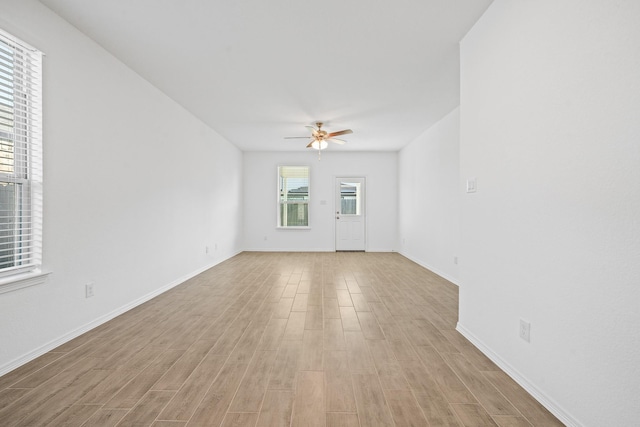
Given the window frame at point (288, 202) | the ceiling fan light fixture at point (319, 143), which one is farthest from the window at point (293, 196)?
the ceiling fan light fixture at point (319, 143)

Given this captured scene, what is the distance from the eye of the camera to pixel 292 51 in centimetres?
294

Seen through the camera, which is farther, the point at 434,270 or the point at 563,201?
the point at 434,270

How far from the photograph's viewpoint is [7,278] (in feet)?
6.62

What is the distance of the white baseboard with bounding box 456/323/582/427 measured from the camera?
1512 millimetres

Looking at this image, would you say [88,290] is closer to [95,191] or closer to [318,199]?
[95,191]

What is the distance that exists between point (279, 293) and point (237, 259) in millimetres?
2991

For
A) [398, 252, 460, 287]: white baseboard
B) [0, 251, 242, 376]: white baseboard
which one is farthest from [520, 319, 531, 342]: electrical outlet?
[0, 251, 242, 376]: white baseboard

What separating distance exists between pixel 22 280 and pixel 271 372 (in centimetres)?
183

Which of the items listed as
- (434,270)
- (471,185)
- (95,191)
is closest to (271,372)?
(471,185)

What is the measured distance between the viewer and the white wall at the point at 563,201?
1234mm

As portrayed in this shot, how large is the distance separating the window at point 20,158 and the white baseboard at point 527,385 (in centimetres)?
335

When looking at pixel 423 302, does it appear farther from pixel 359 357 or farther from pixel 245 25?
pixel 245 25

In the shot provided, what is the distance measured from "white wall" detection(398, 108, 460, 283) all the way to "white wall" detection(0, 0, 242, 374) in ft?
13.0

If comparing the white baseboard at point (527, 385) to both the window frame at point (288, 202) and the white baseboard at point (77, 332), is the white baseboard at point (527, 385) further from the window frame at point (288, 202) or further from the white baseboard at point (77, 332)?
the window frame at point (288, 202)
